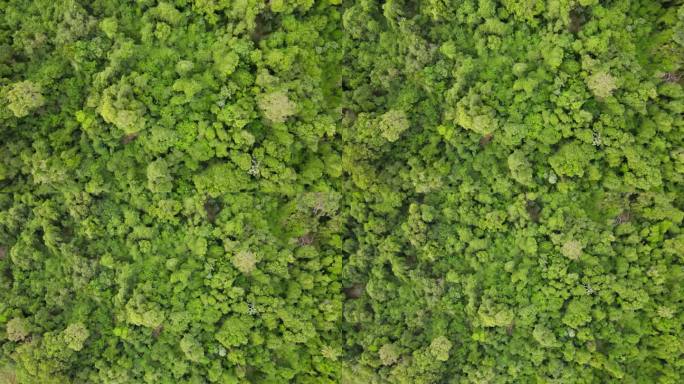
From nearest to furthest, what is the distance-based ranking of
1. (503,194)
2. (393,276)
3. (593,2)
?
(593,2), (503,194), (393,276)

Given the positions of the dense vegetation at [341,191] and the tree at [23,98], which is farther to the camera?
the tree at [23,98]

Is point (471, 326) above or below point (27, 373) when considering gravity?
above

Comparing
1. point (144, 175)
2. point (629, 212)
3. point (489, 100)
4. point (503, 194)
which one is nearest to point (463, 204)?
point (503, 194)

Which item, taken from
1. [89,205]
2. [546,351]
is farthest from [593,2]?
[89,205]

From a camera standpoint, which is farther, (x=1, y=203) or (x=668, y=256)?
(x=1, y=203)

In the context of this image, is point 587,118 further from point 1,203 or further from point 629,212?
point 1,203

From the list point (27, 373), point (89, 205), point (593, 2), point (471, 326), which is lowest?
point (27, 373)

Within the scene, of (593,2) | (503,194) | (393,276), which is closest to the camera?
(593,2)

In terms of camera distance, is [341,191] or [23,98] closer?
[23,98]
